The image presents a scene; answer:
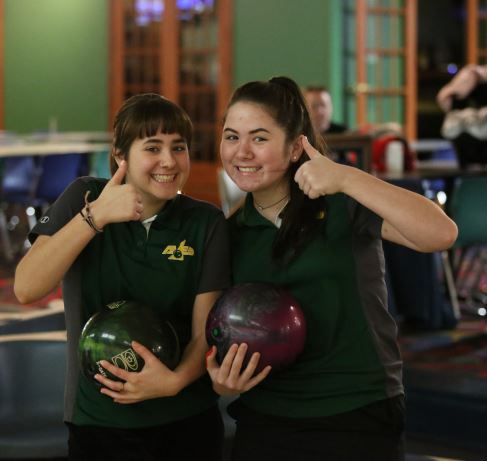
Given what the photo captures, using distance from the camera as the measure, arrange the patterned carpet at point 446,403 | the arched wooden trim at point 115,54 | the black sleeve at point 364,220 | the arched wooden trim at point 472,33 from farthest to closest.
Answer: the arched wooden trim at point 115,54 → the arched wooden trim at point 472,33 → the patterned carpet at point 446,403 → the black sleeve at point 364,220

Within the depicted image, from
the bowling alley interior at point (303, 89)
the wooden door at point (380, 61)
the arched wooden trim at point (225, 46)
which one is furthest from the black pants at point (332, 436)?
the arched wooden trim at point (225, 46)

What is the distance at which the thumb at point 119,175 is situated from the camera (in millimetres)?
2293

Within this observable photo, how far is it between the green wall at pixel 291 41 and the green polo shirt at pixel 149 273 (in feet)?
28.6

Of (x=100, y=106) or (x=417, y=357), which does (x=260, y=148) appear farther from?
(x=100, y=106)

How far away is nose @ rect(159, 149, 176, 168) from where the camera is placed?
7.66 feet

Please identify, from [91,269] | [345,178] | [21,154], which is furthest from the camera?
[21,154]

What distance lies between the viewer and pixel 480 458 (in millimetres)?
4051

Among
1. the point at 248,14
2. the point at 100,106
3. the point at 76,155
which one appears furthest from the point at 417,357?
the point at 100,106

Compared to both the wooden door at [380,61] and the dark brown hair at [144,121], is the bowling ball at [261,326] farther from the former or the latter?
the wooden door at [380,61]

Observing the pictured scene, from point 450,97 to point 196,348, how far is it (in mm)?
4721

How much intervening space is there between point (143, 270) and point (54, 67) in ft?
36.9

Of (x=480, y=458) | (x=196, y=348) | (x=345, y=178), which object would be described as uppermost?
(x=345, y=178)

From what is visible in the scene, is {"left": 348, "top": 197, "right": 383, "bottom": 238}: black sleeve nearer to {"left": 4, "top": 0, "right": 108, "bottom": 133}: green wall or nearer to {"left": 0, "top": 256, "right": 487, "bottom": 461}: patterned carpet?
{"left": 0, "top": 256, "right": 487, "bottom": 461}: patterned carpet

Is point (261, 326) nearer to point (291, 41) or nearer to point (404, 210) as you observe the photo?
point (404, 210)
